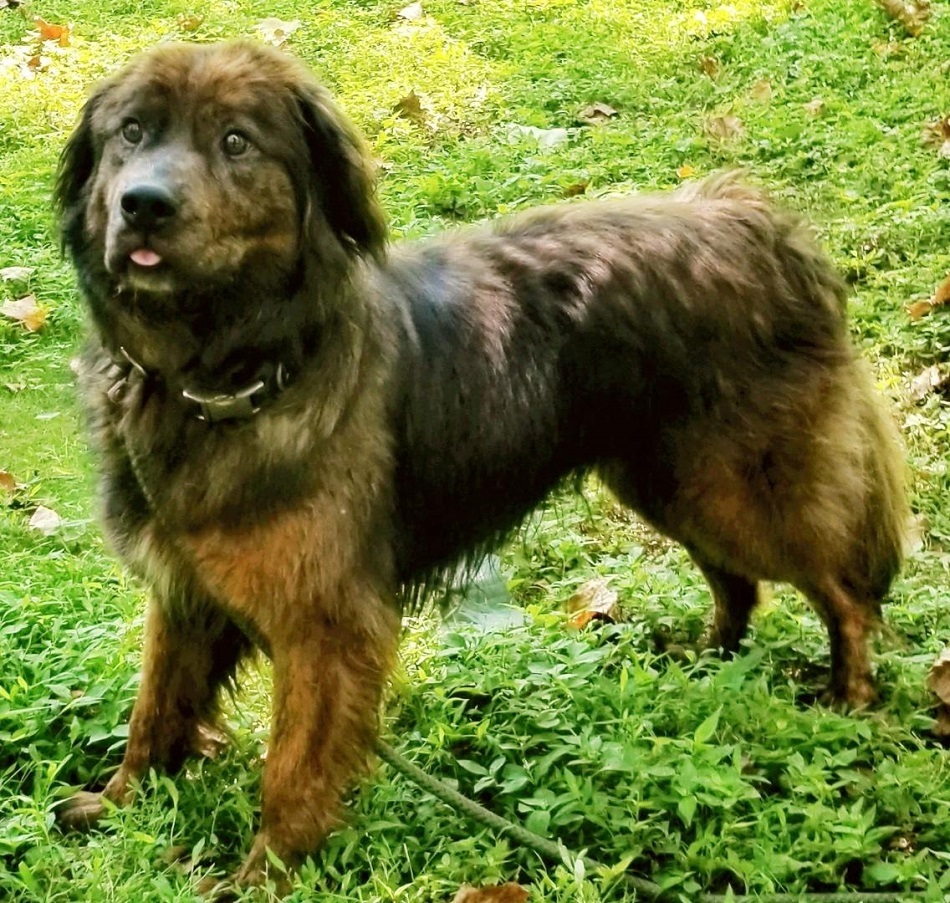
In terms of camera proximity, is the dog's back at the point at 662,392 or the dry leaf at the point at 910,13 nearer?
the dog's back at the point at 662,392

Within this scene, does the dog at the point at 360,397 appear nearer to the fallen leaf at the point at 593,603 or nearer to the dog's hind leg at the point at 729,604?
the dog's hind leg at the point at 729,604

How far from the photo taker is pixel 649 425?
11.5 feet

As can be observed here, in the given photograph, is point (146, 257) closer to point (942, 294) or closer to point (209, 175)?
point (209, 175)

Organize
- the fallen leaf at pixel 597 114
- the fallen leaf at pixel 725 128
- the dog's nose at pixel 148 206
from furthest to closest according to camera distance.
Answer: the fallen leaf at pixel 597 114, the fallen leaf at pixel 725 128, the dog's nose at pixel 148 206

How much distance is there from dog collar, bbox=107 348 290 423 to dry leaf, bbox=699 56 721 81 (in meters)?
5.43

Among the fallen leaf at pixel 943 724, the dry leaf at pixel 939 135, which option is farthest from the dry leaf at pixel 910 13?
the fallen leaf at pixel 943 724

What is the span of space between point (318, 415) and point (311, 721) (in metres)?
0.75

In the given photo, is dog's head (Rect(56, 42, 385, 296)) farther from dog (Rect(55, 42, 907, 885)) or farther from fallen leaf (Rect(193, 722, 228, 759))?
fallen leaf (Rect(193, 722, 228, 759))

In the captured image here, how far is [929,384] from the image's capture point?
4.73 metres

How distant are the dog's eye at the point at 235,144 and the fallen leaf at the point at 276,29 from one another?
6.17 m

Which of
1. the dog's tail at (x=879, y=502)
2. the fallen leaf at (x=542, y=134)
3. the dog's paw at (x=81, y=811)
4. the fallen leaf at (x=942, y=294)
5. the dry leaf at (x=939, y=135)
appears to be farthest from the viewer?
the fallen leaf at (x=542, y=134)

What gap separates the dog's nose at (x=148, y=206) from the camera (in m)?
2.52

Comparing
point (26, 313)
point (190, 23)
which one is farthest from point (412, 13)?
point (26, 313)

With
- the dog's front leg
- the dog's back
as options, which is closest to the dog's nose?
the dog's back
